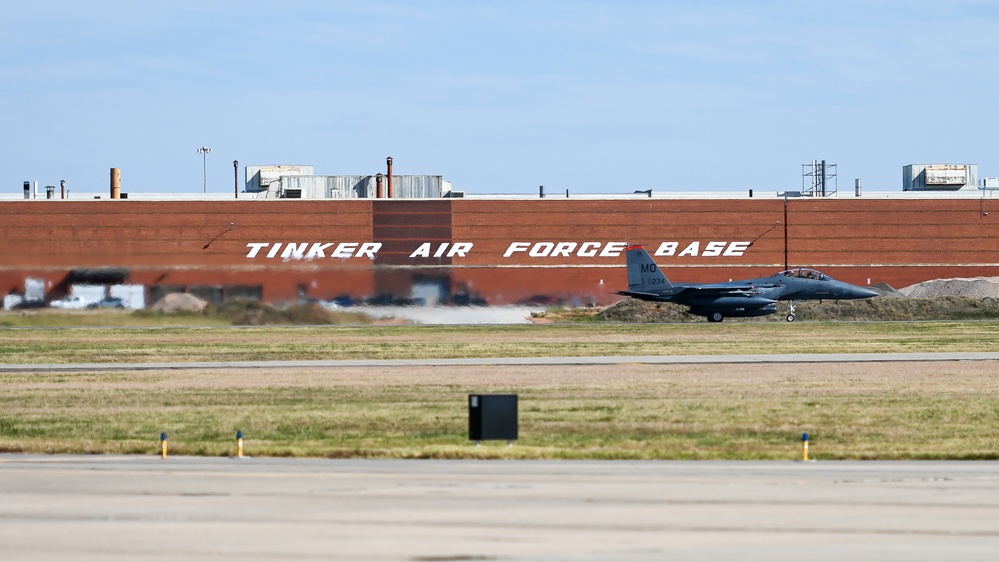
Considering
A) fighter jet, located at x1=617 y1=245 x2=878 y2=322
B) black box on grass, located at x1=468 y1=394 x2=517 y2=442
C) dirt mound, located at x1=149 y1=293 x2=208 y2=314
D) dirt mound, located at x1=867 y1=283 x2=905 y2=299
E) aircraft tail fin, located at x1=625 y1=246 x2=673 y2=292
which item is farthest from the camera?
dirt mound, located at x1=867 y1=283 x2=905 y2=299

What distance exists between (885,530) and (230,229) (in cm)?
8393

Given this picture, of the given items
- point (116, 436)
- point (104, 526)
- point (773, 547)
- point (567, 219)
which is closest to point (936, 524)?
point (773, 547)

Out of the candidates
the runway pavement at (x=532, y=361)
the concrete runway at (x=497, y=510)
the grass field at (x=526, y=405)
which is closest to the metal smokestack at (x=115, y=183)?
the grass field at (x=526, y=405)

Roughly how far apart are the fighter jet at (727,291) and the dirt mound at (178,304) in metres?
22.9

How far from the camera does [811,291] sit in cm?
7419

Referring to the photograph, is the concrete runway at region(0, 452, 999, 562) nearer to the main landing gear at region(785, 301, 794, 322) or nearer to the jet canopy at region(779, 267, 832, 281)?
the main landing gear at region(785, 301, 794, 322)

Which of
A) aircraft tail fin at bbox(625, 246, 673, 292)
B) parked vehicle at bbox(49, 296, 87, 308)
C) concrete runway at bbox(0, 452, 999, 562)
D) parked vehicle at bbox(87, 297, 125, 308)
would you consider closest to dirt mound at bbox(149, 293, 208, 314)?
parked vehicle at bbox(87, 297, 125, 308)

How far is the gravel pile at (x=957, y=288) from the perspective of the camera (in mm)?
89875

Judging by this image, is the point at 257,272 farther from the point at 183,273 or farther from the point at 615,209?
the point at 615,209

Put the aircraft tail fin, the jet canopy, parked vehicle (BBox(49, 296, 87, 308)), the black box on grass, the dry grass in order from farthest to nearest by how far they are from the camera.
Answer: the jet canopy → the aircraft tail fin → parked vehicle (BBox(49, 296, 87, 308)) → the dry grass → the black box on grass

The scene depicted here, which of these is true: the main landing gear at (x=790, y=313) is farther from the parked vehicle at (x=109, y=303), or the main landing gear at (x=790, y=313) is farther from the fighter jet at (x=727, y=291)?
the parked vehicle at (x=109, y=303)

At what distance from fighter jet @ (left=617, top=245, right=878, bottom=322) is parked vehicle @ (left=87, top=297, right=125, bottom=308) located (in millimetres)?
26741

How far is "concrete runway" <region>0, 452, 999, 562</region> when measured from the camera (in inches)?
514

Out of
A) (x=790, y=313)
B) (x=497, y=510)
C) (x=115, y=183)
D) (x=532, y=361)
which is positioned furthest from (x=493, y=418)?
(x=115, y=183)
